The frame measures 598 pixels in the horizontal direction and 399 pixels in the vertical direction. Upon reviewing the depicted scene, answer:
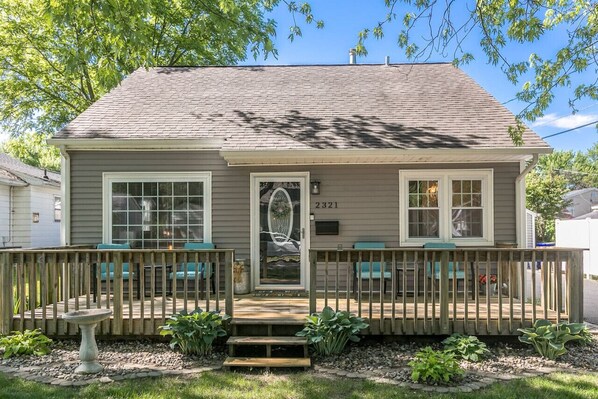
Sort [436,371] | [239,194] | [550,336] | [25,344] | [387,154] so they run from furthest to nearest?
[239,194]
[387,154]
[25,344]
[550,336]
[436,371]

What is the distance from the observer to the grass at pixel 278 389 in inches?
155

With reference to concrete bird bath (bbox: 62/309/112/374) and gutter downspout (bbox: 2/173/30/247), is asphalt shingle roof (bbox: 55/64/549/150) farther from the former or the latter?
gutter downspout (bbox: 2/173/30/247)

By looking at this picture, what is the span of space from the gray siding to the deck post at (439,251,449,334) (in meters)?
2.34

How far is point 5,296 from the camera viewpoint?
5.45 m

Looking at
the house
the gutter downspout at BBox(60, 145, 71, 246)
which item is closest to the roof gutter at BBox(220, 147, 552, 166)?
the house

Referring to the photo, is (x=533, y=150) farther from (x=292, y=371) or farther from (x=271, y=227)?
(x=292, y=371)

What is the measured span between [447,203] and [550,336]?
3.15 meters

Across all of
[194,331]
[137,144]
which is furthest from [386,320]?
[137,144]

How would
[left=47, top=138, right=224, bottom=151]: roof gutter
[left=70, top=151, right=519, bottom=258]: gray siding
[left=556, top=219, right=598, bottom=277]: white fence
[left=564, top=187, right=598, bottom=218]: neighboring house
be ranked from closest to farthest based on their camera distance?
[left=47, top=138, right=224, bottom=151]: roof gutter, [left=70, top=151, right=519, bottom=258]: gray siding, [left=556, top=219, right=598, bottom=277]: white fence, [left=564, top=187, right=598, bottom=218]: neighboring house

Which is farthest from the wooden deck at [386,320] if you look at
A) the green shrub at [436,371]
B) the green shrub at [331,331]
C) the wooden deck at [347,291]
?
the green shrub at [436,371]

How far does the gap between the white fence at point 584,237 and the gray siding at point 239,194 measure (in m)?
8.60

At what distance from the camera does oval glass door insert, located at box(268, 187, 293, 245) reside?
778cm

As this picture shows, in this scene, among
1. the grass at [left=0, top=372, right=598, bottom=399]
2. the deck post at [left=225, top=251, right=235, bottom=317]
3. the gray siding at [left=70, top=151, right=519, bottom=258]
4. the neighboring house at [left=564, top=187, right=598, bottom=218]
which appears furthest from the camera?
the neighboring house at [left=564, top=187, right=598, bottom=218]

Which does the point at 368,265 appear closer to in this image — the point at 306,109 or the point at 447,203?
the point at 447,203
